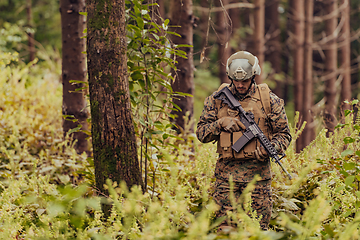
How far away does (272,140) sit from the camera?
3.15 meters

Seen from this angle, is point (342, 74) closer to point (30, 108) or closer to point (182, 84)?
point (182, 84)

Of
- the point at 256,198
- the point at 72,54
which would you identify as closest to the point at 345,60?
the point at 72,54

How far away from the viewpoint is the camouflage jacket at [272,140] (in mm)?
3121

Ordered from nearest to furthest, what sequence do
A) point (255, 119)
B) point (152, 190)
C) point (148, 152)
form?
point (255, 119) → point (152, 190) → point (148, 152)

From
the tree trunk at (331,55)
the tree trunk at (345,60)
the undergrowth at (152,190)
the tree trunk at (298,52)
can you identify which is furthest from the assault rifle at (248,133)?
the tree trunk at (345,60)

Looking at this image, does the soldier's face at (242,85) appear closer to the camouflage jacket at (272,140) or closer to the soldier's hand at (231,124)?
the camouflage jacket at (272,140)

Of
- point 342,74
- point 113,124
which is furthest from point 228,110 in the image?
point 342,74

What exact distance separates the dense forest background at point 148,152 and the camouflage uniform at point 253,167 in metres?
0.22

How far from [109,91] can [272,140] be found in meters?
1.55

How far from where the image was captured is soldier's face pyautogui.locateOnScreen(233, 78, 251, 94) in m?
3.09

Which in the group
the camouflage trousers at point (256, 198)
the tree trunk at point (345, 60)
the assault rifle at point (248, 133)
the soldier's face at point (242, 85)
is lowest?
the camouflage trousers at point (256, 198)

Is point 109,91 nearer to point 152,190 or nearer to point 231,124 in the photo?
point 231,124


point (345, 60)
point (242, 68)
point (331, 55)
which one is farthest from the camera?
point (345, 60)

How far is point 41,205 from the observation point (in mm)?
Result: 3453
